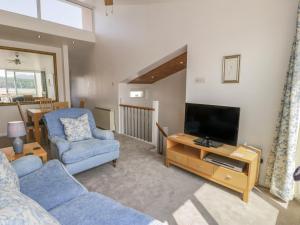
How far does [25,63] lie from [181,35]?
4.73m

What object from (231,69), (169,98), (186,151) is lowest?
(186,151)

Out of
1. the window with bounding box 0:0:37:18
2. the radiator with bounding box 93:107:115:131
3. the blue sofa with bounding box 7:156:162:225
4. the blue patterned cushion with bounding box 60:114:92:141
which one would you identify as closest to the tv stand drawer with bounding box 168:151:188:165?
the blue patterned cushion with bounding box 60:114:92:141

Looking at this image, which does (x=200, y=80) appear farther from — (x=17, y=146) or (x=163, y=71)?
(x=17, y=146)

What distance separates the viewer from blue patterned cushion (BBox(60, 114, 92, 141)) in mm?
2812

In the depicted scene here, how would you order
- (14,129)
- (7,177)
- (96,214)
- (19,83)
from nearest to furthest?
1. (96,214)
2. (7,177)
3. (14,129)
4. (19,83)

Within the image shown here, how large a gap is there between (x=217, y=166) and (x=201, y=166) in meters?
0.24

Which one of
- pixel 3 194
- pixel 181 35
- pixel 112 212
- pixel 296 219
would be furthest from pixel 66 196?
pixel 181 35

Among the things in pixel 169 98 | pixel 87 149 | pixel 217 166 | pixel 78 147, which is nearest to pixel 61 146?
pixel 78 147

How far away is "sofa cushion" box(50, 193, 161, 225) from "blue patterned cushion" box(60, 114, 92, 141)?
157 centimetres

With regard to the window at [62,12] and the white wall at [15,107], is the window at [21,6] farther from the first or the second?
the white wall at [15,107]

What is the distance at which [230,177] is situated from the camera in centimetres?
222

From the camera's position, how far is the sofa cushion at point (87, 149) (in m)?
2.36

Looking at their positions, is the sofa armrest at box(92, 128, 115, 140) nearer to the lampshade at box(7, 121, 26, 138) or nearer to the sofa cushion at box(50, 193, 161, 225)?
the lampshade at box(7, 121, 26, 138)

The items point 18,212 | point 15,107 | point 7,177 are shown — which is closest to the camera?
point 18,212
